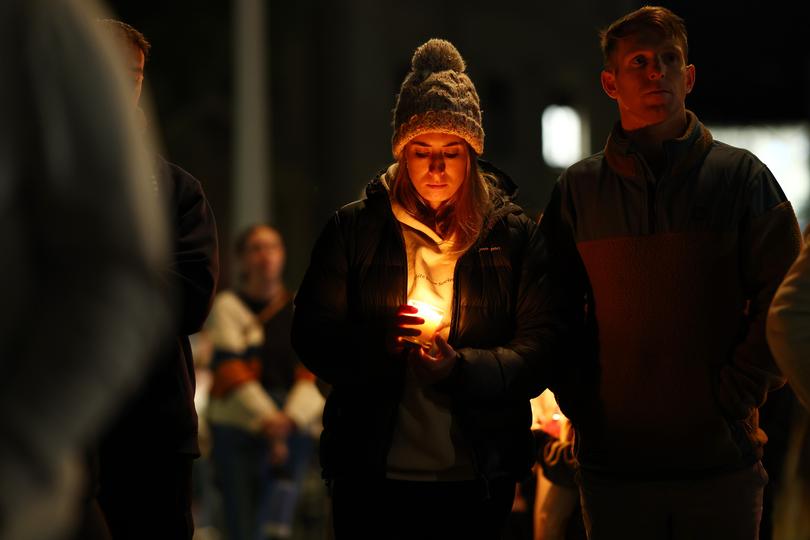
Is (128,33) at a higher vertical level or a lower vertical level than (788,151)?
higher

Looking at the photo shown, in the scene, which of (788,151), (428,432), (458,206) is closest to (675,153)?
(458,206)

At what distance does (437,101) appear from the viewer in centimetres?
430

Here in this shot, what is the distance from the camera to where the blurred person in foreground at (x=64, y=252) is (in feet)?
6.17

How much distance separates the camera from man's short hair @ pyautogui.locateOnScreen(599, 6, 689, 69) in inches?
170

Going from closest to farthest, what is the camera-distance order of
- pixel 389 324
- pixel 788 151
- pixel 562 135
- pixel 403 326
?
pixel 403 326, pixel 389 324, pixel 562 135, pixel 788 151

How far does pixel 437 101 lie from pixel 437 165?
21 centimetres

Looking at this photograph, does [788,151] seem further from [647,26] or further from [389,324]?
[389,324]

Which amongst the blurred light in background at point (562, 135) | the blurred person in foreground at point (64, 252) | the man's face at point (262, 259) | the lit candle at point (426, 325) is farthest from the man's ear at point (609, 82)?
the blurred light in background at point (562, 135)

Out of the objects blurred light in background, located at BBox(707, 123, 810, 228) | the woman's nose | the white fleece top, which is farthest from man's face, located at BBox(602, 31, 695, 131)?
blurred light in background, located at BBox(707, 123, 810, 228)

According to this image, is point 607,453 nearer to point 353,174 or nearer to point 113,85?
point 113,85

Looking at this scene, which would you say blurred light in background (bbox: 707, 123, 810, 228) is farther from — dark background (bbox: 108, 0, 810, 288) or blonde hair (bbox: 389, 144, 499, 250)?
blonde hair (bbox: 389, 144, 499, 250)

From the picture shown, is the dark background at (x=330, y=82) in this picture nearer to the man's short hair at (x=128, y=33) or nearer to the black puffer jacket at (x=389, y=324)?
the black puffer jacket at (x=389, y=324)

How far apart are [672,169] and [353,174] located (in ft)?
62.2

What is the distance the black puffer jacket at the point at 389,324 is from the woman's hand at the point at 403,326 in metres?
0.14
